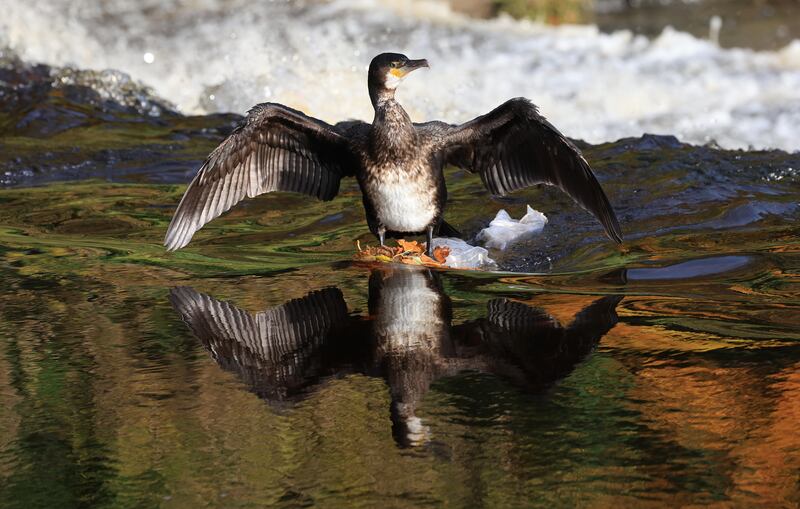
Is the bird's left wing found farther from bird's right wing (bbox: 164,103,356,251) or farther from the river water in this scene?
bird's right wing (bbox: 164,103,356,251)

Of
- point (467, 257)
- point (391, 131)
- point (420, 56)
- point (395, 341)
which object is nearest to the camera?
point (395, 341)

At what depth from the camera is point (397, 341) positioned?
4.21 m

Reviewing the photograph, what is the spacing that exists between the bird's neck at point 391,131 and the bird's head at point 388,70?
0.08 meters

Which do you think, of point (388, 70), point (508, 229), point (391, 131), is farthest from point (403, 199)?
point (508, 229)

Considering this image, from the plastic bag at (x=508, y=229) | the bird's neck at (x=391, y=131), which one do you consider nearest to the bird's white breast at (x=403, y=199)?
the bird's neck at (x=391, y=131)

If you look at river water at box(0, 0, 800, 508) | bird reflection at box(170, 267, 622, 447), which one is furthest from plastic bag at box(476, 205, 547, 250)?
bird reflection at box(170, 267, 622, 447)

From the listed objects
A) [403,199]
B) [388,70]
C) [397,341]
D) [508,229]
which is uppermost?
[388,70]

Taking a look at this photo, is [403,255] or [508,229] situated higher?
[508,229]

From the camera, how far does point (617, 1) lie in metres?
18.4

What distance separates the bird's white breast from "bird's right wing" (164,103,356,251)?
295 mm

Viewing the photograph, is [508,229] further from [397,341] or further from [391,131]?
[397,341]

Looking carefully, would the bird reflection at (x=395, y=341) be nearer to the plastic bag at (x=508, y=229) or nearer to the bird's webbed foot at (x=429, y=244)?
the bird's webbed foot at (x=429, y=244)

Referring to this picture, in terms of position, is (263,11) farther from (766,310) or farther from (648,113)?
(766,310)

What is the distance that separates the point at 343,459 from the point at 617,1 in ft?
53.3
